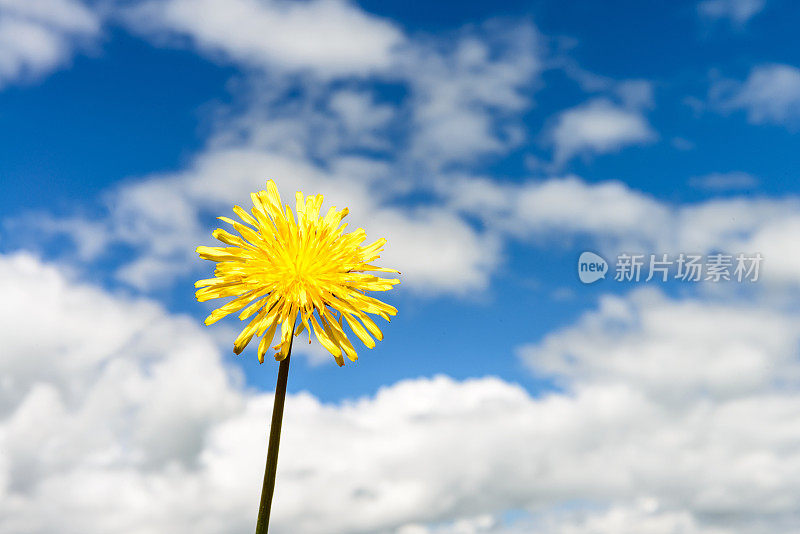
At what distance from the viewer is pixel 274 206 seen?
5039 millimetres

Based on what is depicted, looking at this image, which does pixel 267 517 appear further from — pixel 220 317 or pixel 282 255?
pixel 282 255

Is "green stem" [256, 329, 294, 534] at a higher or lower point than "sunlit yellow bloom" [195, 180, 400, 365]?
lower

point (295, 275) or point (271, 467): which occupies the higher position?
point (295, 275)

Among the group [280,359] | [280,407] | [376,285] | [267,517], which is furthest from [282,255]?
[267,517]

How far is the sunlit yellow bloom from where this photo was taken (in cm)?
478

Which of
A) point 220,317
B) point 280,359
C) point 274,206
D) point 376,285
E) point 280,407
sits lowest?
point 280,407

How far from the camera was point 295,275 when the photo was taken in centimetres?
491

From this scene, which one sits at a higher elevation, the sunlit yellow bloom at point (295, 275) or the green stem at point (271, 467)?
the sunlit yellow bloom at point (295, 275)

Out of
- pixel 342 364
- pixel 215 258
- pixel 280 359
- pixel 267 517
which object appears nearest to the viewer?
pixel 267 517

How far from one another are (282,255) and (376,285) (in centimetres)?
71

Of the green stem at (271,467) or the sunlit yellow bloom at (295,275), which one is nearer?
the green stem at (271,467)

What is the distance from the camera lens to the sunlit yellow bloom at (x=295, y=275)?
15.7 ft

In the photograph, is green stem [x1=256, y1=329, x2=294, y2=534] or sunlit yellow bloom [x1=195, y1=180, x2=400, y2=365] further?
sunlit yellow bloom [x1=195, y1=180, x2=400, y2=365]

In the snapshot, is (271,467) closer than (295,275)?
Yes
